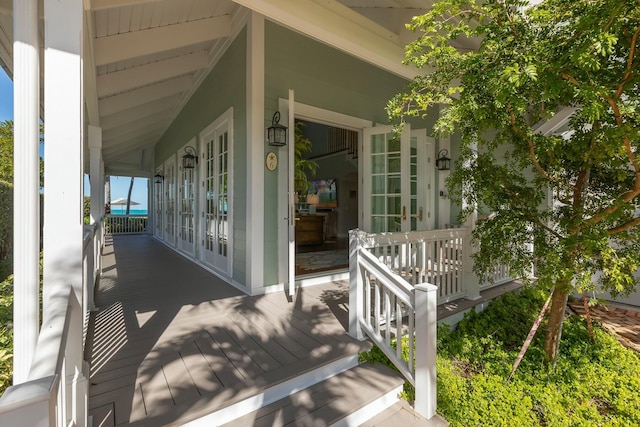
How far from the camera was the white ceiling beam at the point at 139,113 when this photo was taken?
6.38m

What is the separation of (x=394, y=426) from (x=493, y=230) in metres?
1.67

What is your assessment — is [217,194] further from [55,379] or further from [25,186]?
[55,379]

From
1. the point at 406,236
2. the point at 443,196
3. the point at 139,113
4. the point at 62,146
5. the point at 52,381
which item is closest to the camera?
the point at 52,381

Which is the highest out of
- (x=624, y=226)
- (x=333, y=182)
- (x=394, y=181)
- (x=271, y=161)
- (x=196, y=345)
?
(x=333, y=182)

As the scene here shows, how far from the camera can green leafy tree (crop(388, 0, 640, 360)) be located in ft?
5.17

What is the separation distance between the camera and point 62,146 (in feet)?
4.77

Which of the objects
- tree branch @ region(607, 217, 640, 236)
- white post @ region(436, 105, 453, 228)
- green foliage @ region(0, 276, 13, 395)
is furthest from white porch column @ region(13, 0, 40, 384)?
white post @ region(436, 105, 453, 228)

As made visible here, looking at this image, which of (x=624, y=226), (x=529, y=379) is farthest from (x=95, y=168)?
(x=624, y=226)

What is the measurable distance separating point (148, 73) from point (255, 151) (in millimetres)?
2767

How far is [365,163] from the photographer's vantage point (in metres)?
4.66

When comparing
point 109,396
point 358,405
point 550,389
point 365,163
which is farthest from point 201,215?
point 550,389

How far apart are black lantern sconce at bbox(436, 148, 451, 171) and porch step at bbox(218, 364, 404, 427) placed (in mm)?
4140

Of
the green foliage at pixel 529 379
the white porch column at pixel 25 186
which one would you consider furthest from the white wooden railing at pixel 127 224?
the green foliage at pixel 529 379

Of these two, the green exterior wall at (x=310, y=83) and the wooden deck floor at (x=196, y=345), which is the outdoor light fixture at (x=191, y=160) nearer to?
the wooden deck floor at (x=196, y=345)
